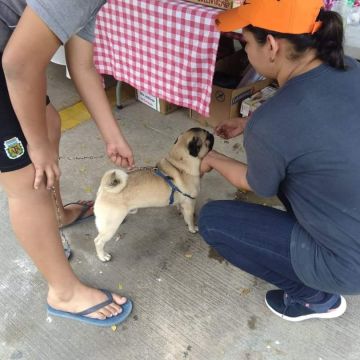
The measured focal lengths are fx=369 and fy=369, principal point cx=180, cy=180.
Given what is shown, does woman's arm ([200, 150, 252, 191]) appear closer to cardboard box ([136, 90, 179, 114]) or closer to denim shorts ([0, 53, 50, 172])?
denim shorts ([0, 53, 50, 172])

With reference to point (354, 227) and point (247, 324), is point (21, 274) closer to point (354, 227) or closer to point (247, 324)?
point (247, 324)

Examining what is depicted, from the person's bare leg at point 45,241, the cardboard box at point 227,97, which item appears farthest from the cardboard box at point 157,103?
the person's bare leg at point 45,241

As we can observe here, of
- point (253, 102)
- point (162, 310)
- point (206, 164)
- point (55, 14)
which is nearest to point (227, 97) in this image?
point (253, 102)

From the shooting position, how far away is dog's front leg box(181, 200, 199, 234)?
228 centimetres

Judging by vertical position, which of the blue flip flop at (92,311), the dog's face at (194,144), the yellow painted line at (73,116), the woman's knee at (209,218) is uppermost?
the dog's face at (194,144)

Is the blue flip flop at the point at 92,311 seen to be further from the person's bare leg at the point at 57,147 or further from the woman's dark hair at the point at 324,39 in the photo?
the woman's dark hair at the point at 324,39

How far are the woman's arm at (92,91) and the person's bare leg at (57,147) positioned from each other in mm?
283

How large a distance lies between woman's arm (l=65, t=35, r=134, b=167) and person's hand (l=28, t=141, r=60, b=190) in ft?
1.16

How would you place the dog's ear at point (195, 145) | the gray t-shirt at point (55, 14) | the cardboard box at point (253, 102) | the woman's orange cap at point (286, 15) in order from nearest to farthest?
the gray t-shirt at point (55, 14) → the woman's orange cap at point (286, 15) → the dog's ear at point (195, 145) → the cardboard box at point (253, 102)

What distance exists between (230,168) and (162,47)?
4.45 ft

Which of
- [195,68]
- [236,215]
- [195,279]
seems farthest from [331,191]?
[195,68]

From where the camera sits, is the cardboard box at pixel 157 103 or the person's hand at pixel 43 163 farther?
the cardboard box at pixel 157 103

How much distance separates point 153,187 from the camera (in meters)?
2.11

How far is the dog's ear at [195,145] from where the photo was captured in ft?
6.97
